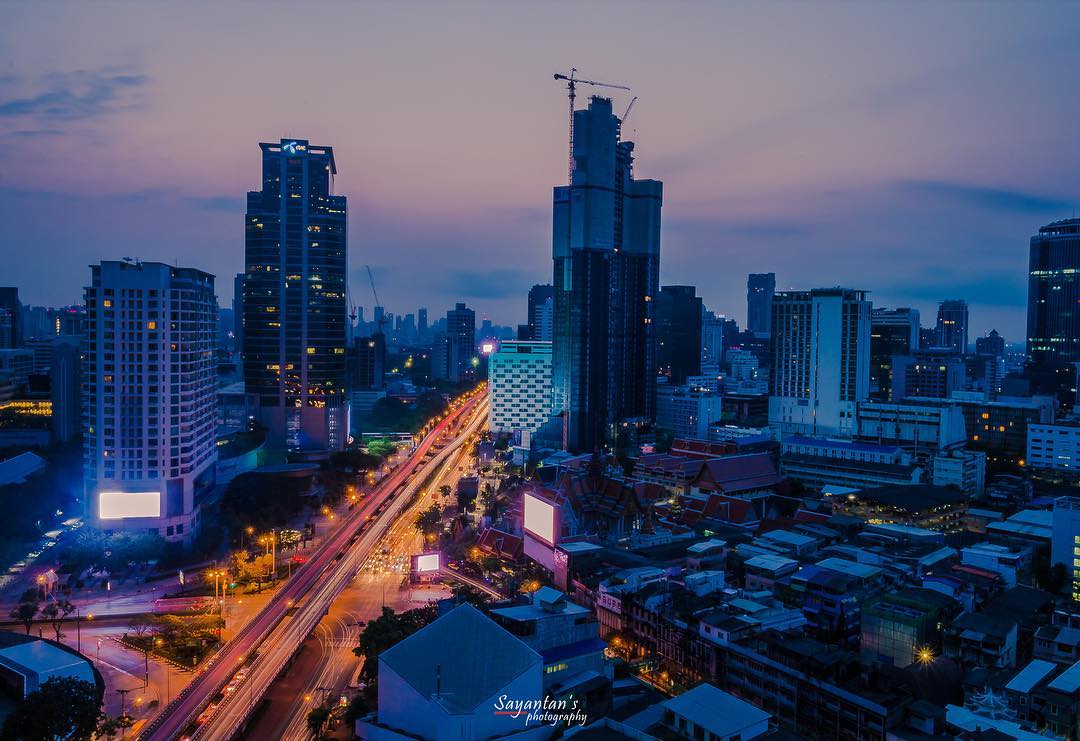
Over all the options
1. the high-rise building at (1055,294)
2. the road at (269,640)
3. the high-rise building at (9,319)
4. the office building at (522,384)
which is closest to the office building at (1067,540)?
the road at (269,640)

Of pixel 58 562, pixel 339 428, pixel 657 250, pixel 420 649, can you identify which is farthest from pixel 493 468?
pixel 420 649

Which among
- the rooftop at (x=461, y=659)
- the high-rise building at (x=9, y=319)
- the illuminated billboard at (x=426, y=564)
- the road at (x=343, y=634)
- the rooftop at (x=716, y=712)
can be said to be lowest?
the road at (x=343, y=634)

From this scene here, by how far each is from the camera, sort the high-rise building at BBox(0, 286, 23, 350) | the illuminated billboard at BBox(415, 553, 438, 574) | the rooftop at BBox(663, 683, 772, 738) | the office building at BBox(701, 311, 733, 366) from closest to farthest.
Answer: the rooftop at BBox(663, 683, 772, 738)
the illuminated billboard at BBox(415, 553, 438, 574)
the high-rise building at BBox(0, 286, 23, 350)
the office building at BBox(701, 311, 733, 366)

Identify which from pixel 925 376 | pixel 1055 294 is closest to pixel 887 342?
pixel 925 376

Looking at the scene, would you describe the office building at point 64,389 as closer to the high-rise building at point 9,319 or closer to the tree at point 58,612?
the tree at point 58,612

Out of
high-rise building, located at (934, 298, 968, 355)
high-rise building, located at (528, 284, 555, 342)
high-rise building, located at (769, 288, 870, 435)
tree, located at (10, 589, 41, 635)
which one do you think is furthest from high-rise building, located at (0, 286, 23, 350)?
high-rise building, located at (934, 298, 968, 355)

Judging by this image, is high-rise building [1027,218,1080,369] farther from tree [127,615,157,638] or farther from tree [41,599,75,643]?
tree [41,599,75,643]
